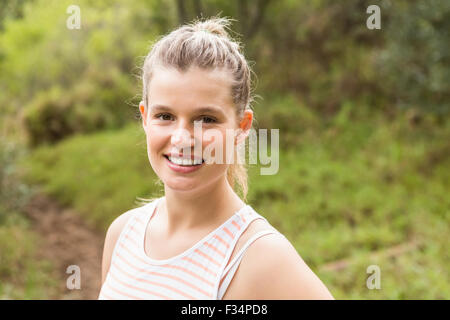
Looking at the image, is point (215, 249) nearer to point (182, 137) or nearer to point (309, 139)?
point (182, 137)

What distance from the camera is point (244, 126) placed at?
166 cm

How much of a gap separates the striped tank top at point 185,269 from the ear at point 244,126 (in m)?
0.24

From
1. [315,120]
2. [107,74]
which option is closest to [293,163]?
[315,120]

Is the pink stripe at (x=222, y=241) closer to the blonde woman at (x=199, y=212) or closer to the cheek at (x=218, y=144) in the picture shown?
the blonde woman at (x=199, y=212)

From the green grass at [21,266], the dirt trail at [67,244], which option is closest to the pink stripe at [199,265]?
the green grass at [21,266]

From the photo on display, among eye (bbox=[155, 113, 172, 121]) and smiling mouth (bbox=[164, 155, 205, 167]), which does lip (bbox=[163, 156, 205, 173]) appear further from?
eye (bbox=[155, 113, 172, 121])

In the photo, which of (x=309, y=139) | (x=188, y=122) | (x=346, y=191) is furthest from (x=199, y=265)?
(x=309, y=139)

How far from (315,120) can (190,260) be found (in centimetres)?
977

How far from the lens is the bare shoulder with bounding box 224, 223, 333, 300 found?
133 cm

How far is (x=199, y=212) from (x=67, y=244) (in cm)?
734

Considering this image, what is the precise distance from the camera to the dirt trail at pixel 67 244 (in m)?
6.81

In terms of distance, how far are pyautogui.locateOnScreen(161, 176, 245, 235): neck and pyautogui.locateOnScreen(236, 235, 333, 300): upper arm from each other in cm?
22
